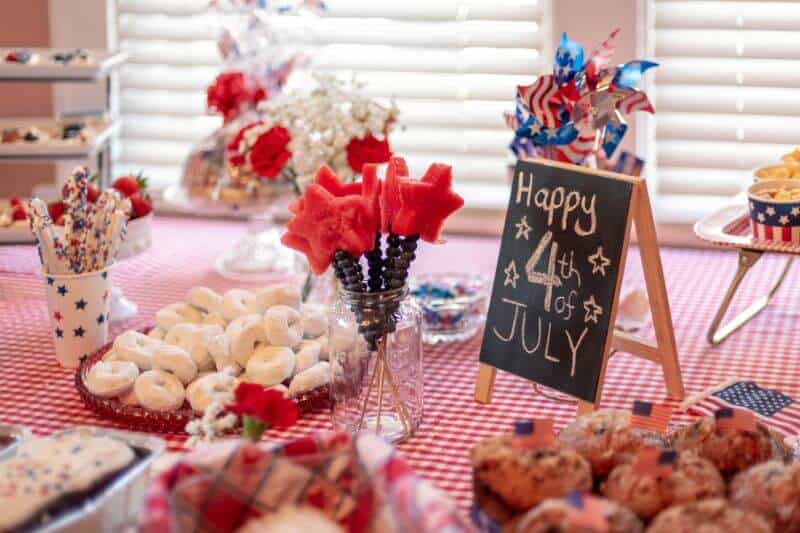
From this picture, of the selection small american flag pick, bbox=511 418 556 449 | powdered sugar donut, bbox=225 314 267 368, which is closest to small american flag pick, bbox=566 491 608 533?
small american flag pick, bbox=511 418 556 449

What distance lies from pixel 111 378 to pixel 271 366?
26 centimetres

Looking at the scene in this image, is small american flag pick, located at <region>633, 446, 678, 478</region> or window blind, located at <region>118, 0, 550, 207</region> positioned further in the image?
window blind, located at <region>118, 0, 550, 207</region>

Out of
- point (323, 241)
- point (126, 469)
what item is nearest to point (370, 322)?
point (323, 241)

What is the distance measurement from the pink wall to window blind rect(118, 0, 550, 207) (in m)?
0.22

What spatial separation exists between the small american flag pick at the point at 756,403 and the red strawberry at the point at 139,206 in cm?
118

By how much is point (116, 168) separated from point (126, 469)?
2.19 metres

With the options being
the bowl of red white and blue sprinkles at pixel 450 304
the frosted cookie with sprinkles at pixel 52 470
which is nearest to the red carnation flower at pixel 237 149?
the bowl of red white and blue sprinkles at pixel 450 304

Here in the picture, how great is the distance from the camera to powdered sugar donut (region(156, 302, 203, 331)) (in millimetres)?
2303

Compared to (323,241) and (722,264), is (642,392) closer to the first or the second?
(323,241)

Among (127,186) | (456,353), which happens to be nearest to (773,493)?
(456,353)

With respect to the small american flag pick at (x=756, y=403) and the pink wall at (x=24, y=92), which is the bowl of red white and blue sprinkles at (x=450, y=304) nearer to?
the small american flag pick at (x=756, y=403)

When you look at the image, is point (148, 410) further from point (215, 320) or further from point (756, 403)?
point (756, 403)

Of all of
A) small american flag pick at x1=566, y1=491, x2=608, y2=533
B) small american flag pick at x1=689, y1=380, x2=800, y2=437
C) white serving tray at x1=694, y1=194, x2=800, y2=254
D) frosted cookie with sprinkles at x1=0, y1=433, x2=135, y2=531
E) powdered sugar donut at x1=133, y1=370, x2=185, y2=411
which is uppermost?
white serving tray at x1=694, y1=194, x2=800, y2=254

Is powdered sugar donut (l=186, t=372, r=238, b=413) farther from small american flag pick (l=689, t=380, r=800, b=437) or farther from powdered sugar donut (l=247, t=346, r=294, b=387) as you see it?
small american flag pick (l=689, t=380, r=800, b=437)
